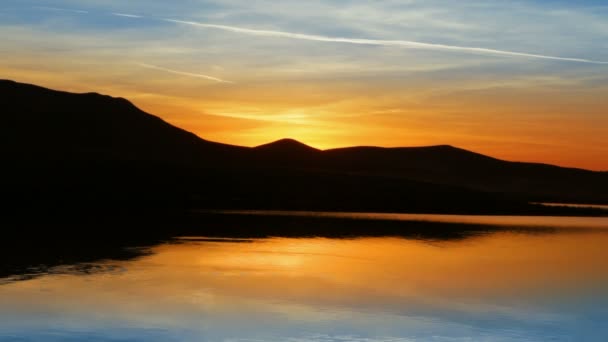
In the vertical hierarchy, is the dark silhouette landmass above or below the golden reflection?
above

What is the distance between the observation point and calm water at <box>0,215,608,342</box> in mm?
22266

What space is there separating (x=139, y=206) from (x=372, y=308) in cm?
7698

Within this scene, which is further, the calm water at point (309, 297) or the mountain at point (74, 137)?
the mountain at point (74, 137)

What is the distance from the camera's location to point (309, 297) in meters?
28.7

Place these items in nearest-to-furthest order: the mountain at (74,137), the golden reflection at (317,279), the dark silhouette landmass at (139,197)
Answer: the golden reflection at (317,279) < the dark silhouette landmass at (139,197) < the mountain at (74,137)

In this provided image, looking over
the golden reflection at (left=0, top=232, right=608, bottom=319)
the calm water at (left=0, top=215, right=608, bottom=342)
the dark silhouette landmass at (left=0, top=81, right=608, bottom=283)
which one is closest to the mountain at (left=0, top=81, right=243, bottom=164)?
the dark silhouette landmass at (left=0, top=81, right=608, bottom=283)

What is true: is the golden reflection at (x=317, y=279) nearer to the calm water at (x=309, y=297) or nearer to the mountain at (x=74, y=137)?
the calm water at (x=309, y=297)

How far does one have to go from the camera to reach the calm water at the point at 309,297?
22.3 metres

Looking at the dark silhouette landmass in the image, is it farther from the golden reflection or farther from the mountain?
the golden reflection

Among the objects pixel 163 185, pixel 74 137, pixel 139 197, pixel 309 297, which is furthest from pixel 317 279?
pixel 74 137

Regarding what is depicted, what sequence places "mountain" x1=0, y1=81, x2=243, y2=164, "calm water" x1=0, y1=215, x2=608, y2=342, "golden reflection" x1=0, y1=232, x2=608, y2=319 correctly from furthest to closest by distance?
1. "mountain" x1=0, y1=81, x2=243, y2=164
2. "golden reflection" x1=0, y1=232, x2=608, y2=319
3. "calm water" x1=0, y1=215, x2=608, y2=342

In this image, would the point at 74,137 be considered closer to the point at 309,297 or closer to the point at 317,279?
the point at 317,279

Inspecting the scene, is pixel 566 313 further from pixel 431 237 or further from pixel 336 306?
pixel 431 237

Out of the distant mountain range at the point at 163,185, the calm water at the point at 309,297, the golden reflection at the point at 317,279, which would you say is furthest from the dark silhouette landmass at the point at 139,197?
the calm water at the point at 309,297
